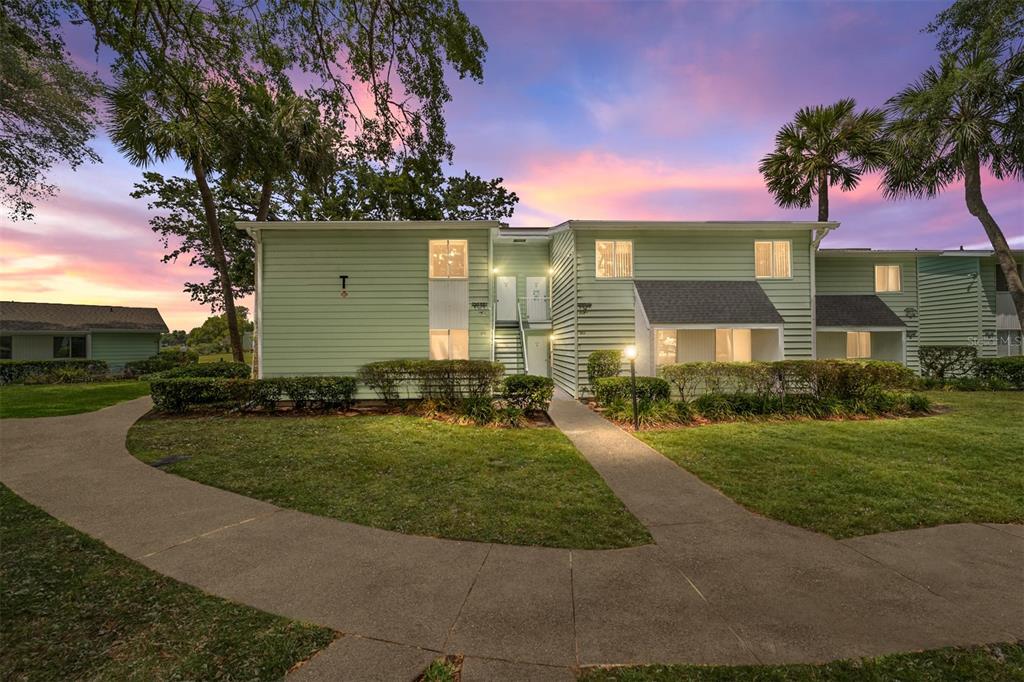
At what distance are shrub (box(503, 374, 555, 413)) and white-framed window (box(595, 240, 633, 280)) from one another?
5.52 m

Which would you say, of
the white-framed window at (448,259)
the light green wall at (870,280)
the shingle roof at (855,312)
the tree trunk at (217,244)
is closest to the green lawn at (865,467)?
the shingle roof at (855,312)

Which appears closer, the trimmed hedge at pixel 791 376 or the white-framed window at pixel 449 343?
the trimmed hedge at pixel 791 376

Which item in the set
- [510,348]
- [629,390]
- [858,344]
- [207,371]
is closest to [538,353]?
[510,348]

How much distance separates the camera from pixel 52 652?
2.36m

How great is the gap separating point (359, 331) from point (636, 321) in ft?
30.5

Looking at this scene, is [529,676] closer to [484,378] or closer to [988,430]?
[484,378]

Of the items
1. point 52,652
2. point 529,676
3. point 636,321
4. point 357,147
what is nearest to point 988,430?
point 636,321

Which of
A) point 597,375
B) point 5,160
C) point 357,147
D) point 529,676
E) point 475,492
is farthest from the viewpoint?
point 597,375

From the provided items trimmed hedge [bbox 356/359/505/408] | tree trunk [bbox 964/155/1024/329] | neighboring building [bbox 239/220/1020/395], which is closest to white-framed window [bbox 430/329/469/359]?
neighboring building [bbox 239/220/1020/395]

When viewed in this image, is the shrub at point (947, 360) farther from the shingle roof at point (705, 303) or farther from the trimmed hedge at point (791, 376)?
the shingle roof at point (705, 303)

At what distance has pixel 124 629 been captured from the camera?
2562 millimetres

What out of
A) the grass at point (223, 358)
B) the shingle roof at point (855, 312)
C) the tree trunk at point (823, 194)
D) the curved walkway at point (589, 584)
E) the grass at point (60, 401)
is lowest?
the curved walkway at point (589, 584)

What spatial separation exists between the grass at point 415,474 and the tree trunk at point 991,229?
18.8m

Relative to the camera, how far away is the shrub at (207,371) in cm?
1126
